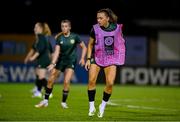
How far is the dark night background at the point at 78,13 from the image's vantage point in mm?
34875

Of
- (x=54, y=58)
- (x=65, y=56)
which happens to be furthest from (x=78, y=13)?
(x=54, y=58)

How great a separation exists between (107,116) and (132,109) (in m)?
2.30

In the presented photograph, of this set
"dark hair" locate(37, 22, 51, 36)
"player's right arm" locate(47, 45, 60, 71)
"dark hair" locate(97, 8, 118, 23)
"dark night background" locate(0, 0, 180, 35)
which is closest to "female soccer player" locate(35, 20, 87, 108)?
"player's right arm" locate(47, 45, 60, 71)

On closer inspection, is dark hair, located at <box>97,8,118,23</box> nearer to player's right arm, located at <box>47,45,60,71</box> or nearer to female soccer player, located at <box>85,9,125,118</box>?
female soccer player, located at <box>85,9,125,118</box>

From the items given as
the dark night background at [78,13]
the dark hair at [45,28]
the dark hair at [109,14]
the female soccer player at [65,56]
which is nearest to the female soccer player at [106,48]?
the dark hair at [109,14]

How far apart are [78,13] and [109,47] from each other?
75.2 feet

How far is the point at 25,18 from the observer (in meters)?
35.2

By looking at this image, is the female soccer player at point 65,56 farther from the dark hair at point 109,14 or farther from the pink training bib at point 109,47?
the dark hair at point 109,14

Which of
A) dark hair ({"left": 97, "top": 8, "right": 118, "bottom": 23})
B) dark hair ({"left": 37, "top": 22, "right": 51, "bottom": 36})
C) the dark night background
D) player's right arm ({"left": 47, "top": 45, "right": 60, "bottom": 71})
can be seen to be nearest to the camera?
dark hair ({"left": 97, "top": 8, "right": 118, "bottom": 23})

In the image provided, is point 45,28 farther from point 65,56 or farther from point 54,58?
point 54,58

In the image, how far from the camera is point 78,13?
118 ft

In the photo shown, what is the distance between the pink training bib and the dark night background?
20.8 metres

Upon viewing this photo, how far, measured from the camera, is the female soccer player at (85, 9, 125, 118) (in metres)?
13.1

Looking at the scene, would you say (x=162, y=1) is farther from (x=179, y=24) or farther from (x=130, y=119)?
(x=130, y=119)
